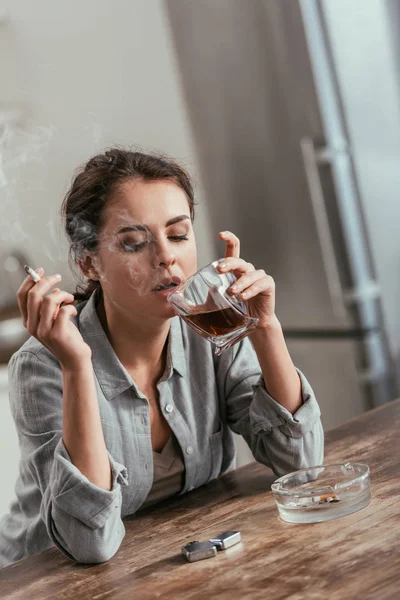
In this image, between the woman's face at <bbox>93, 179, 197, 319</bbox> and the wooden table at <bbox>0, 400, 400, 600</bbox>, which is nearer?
the wooden table at <bbox>0, 400, 400, 600</bbox>

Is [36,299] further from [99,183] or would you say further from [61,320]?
[99,183]

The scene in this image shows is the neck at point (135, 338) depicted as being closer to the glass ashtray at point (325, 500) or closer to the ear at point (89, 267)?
the ear at point (89, 267)

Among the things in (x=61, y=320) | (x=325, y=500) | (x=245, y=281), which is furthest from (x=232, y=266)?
(x=325, y=500)

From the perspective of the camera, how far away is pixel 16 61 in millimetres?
2904

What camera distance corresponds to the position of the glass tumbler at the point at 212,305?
132cm

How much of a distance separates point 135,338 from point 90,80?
1783 mm

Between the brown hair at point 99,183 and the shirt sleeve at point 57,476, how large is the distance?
0.79 feet

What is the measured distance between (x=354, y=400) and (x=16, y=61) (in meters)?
1.74

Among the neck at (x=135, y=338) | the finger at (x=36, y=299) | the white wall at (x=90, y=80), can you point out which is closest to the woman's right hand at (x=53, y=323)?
the finger at (x=36, y=299)

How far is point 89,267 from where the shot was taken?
5.14ft

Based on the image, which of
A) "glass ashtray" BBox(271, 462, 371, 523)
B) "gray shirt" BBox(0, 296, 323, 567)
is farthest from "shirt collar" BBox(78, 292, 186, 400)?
"glass ashtray" BBox(271, 462, 371, 523)

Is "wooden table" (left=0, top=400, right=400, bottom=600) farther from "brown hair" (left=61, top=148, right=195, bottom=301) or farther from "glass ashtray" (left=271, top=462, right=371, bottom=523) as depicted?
"brown hair" (left=61, top=148, right=195, bottom=301)

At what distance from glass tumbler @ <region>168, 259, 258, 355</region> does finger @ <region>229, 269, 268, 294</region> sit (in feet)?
0.04

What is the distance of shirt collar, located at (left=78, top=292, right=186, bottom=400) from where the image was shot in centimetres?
149
